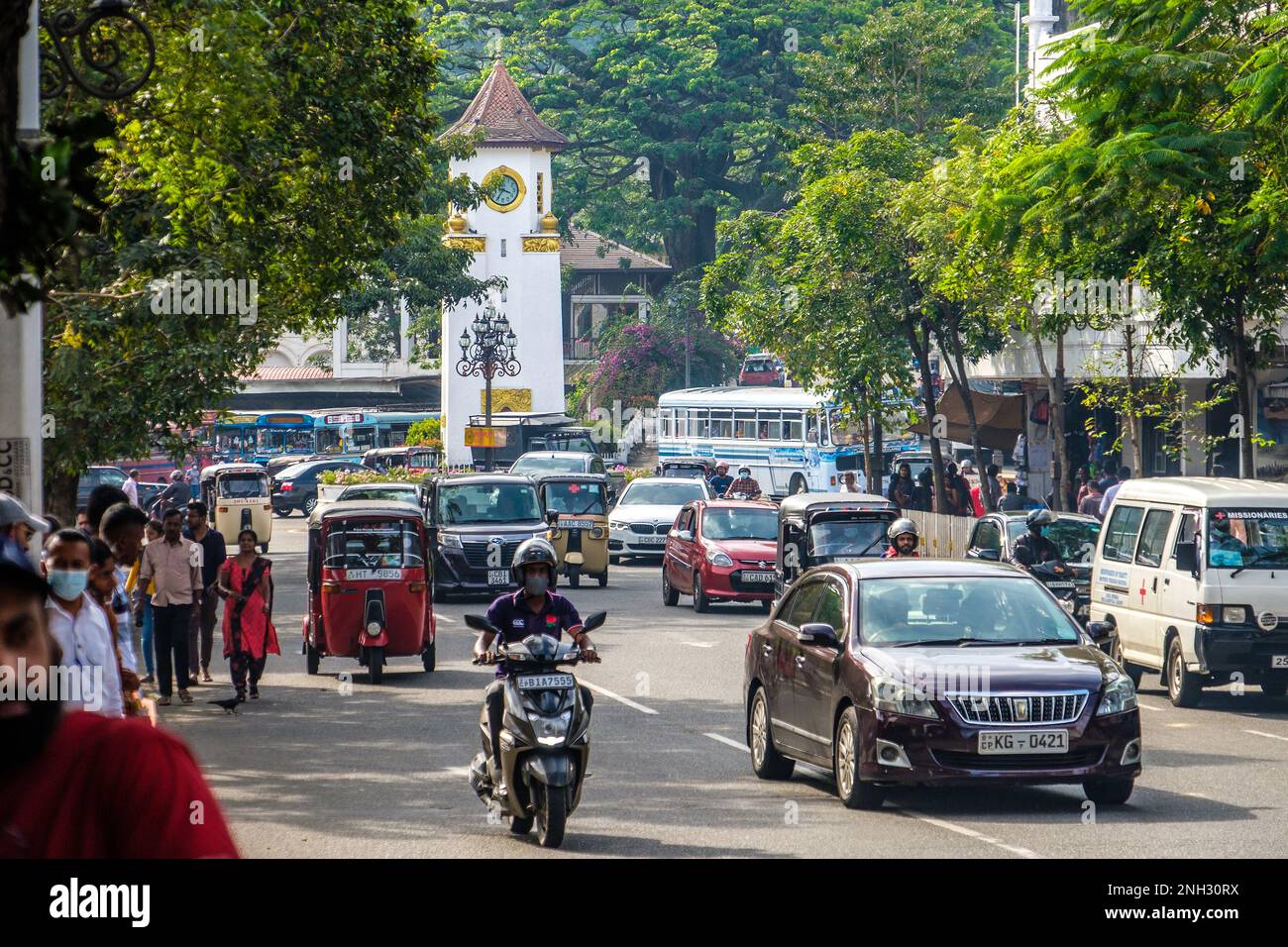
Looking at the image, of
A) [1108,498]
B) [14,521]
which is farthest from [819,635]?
[1108,498]

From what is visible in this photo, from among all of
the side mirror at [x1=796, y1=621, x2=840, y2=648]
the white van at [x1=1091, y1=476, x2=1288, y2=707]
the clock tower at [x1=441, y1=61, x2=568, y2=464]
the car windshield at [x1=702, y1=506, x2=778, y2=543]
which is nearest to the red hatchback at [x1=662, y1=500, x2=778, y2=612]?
the car windshield at [x1=702, y1=506, x2=778, y2=543]

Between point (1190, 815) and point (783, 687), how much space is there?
2.91 metres

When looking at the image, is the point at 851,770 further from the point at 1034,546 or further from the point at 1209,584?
the point at 1034,546

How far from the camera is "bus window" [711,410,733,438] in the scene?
5819 centimetres

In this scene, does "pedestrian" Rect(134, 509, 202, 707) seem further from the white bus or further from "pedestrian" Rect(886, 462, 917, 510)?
the white bus

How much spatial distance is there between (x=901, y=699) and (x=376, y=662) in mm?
9382

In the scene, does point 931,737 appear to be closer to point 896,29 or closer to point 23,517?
point 23,517

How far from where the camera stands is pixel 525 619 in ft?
36.2

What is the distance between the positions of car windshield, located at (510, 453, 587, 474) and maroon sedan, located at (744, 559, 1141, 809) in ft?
116

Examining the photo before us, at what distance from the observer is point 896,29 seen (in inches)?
1818

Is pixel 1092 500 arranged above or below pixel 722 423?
below

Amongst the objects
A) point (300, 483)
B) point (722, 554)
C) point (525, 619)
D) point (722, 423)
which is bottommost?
point (300, 483)

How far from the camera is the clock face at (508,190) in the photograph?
72.2 m
